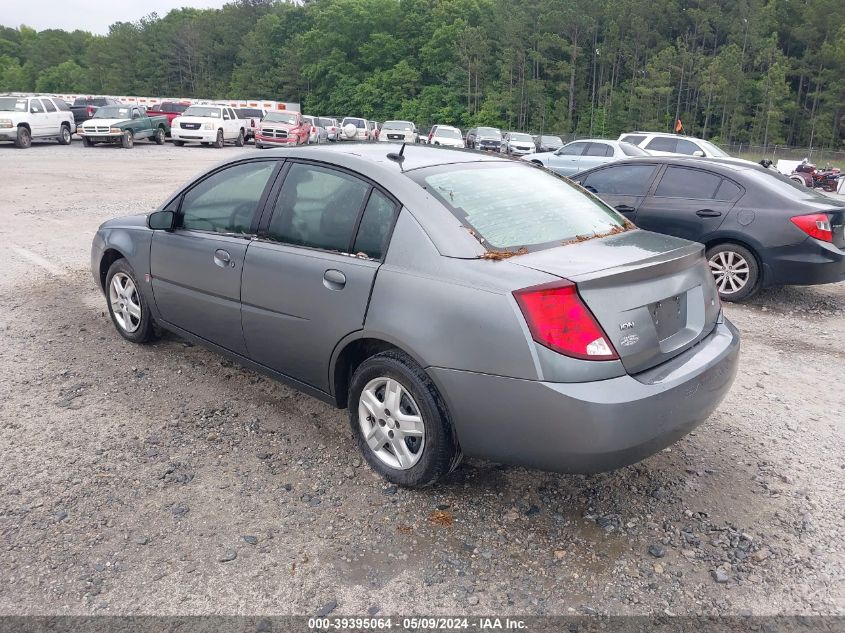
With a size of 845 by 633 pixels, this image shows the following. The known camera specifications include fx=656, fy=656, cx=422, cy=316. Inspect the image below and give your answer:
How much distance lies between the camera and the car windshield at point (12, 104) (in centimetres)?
2484

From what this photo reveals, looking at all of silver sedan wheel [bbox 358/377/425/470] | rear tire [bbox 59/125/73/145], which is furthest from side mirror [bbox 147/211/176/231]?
rear tire [bbox 59/125/73/145]

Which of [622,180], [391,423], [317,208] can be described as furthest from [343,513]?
[622,180]

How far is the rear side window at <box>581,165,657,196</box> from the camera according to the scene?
7718 mm

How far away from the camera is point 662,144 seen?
62.5ft

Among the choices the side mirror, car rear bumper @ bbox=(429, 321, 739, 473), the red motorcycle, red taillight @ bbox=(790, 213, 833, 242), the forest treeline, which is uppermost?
the forest treeline

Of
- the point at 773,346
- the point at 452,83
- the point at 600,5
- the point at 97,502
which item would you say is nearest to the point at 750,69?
the point at 600,5

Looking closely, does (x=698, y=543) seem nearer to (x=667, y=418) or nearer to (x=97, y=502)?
(x=667, y=418)

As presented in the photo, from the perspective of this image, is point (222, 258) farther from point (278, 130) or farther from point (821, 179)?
point (821, 179)

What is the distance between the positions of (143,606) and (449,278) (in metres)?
1.79

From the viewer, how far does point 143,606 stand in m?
2.50

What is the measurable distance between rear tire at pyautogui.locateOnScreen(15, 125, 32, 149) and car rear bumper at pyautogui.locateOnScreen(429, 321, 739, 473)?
27466 mm

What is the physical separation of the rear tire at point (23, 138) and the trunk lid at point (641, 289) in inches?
1080

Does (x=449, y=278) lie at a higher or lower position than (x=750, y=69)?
Answer: lower

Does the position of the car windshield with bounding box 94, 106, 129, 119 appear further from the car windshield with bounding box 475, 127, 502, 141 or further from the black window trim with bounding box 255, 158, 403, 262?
the black window trim with bounding box 255, 158, 403, 262
